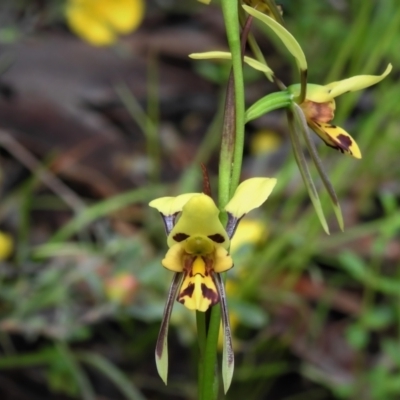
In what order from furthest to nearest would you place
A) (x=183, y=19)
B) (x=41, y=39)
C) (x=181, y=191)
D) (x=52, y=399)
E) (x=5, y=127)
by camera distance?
(x=183, y=19) < (x=41, y=39) < (x=5, y=127) < (x=181, y=191) < (x=52, y=399)

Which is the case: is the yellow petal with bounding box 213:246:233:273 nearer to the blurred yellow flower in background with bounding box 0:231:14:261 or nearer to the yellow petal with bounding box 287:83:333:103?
the yellow petal with bounding box 287:83:333:103

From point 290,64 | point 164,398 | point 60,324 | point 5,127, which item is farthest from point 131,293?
point 290,64

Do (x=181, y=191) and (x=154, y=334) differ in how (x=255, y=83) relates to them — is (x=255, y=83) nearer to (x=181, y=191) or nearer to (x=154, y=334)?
(x=181, y=191)

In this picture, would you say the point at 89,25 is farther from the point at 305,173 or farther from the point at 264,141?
the point at 305,173

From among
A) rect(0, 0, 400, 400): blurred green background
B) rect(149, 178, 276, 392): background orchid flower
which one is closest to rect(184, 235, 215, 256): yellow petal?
rect(149, 178, 276, 392): background orchid flower

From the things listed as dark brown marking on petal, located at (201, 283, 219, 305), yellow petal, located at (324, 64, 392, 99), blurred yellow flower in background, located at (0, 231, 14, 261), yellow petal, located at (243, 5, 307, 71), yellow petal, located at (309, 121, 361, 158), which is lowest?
blurred yellow flower in background, located at (0, 231, 14, 261)

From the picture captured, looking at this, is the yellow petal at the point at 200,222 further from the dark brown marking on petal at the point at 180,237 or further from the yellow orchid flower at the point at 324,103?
the yellow orchid flower at the point at 324,103

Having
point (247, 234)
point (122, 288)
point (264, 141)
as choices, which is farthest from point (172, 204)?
point (264, 141)
